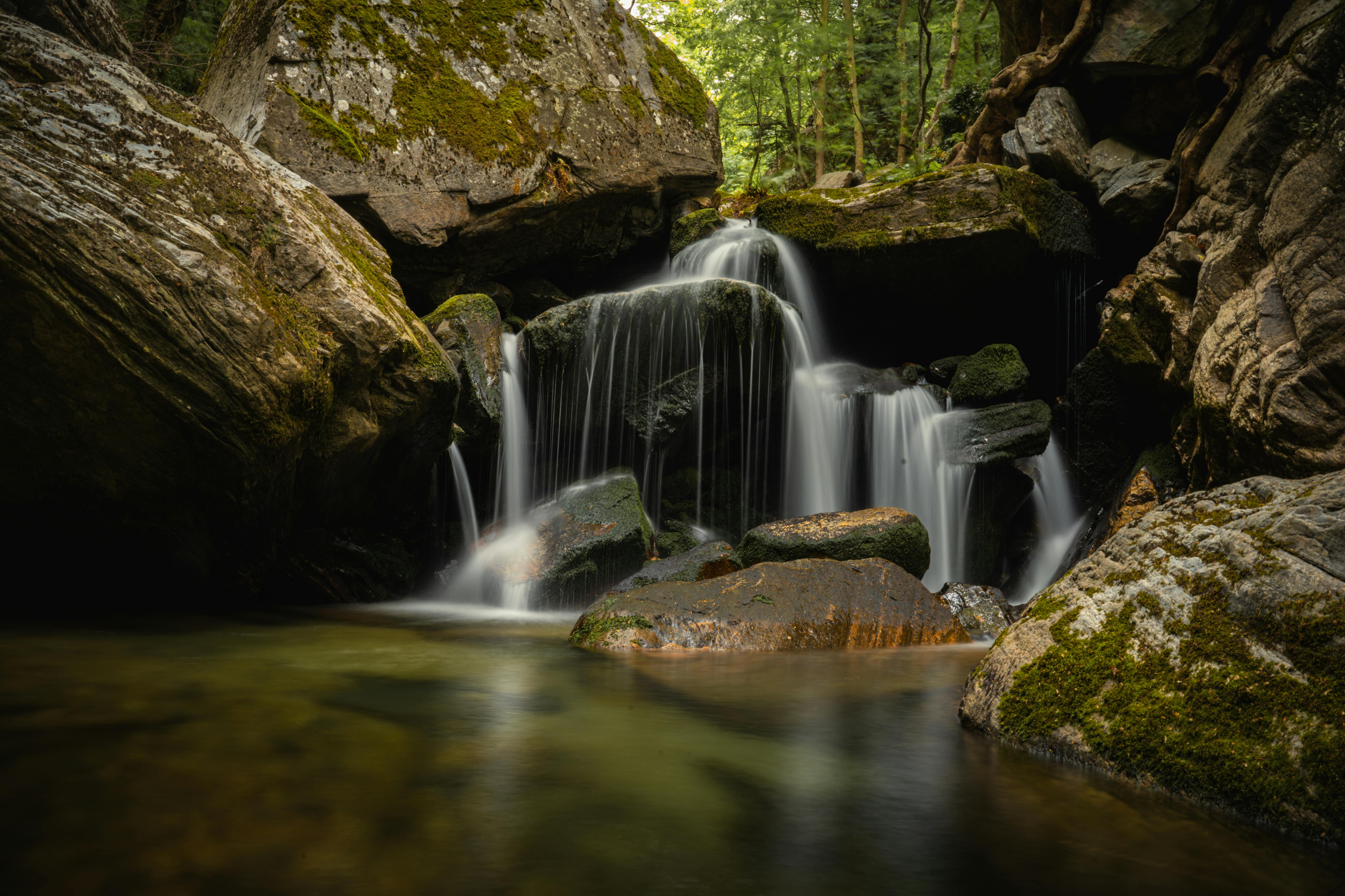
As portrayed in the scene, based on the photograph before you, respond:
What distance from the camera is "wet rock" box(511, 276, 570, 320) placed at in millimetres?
11164

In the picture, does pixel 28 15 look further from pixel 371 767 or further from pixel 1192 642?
pixel 1192 642

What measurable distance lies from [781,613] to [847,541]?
166cm

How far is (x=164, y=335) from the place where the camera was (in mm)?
4434

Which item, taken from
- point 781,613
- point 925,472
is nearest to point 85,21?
point 781,613

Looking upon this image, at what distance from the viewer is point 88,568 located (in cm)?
610

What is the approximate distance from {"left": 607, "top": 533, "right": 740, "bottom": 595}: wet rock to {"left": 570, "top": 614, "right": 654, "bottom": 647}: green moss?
2.97 feet

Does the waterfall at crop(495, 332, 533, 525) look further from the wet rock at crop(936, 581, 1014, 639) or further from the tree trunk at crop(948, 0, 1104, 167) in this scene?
the tree trunk at crop(948, 0, 1104, 167)

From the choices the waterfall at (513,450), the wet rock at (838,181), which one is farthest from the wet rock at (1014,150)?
the waterfall at (513,450)

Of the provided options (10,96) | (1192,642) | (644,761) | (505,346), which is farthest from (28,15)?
(1192,642)

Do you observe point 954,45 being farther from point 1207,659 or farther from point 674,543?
point 1207,659

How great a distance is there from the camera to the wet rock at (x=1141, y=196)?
920 cm

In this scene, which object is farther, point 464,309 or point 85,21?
point 464,309

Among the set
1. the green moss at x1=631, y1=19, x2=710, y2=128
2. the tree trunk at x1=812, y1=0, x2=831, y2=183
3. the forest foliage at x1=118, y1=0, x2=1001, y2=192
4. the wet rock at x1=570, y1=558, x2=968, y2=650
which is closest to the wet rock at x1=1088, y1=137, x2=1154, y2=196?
the forest foliage at x1=118, y1=0, x2=1001, y2=192

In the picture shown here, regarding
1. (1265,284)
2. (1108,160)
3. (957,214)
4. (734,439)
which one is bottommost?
(734,439)
